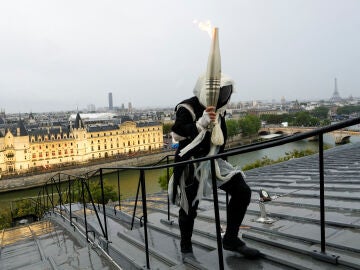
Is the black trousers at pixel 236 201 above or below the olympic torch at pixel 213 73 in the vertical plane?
below

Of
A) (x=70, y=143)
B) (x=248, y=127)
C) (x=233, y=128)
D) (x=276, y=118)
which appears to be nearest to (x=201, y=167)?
(x=70, y=143)

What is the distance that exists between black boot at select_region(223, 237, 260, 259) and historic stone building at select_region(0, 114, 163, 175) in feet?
150

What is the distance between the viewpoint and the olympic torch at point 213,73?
262cm

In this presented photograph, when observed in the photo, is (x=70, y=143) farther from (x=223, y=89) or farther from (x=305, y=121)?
(x=305, y=121)

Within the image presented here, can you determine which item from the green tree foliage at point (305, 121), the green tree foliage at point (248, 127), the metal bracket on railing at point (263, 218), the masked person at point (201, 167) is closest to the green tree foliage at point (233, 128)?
the green tree foliage at point (248, 127)

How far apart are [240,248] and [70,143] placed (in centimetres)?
4958

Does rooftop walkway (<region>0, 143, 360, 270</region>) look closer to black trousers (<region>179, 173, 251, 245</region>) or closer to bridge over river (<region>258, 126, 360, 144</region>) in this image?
black trousers (<region>179, 173, 251, 245</region>)

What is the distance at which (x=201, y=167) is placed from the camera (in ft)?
9.03

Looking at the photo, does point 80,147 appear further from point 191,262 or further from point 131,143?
point 191,262

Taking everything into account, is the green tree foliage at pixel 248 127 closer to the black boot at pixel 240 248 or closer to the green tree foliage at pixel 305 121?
the green tree foliage at pixel 305 121

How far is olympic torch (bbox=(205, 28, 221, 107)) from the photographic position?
2621mm

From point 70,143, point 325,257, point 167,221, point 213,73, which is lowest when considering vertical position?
point 70,143

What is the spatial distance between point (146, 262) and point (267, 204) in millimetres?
1627

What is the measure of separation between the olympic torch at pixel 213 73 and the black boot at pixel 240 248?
1061 millimetres
